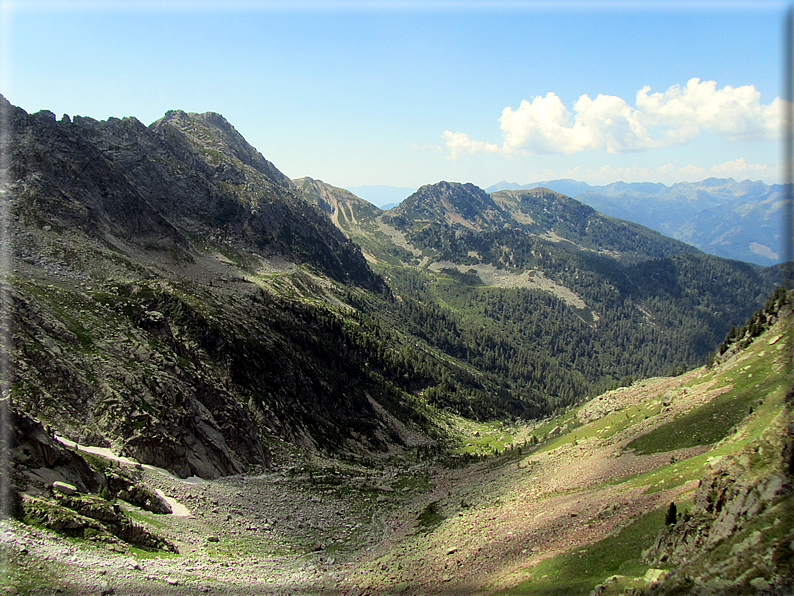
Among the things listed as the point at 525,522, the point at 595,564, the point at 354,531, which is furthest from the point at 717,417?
the point at 354,531

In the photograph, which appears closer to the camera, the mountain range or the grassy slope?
the grassy slope

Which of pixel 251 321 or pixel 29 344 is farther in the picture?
pixel 251 321

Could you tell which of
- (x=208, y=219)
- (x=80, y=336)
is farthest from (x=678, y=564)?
(x=208, y=219)

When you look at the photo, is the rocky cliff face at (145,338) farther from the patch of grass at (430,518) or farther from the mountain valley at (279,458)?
the patch of grass at (430,518)

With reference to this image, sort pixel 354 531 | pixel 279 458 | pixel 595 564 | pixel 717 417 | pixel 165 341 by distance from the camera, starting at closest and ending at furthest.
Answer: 1. pixel 595 564
2. pixel 717 417
3. pixel 354 531
4. pixel 279 458
5. pixel 165 341

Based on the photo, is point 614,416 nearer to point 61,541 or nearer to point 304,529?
point 304,529

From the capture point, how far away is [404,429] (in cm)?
10119

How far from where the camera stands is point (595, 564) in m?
23.2

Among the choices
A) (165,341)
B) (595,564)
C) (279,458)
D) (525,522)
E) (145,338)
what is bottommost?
(279,458)

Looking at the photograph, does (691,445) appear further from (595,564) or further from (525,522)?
(595,564)

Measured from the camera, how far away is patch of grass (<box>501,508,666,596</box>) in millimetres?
20969

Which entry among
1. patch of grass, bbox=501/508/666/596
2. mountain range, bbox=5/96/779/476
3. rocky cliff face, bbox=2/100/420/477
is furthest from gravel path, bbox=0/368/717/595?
mountain range, bbox=5/96/779/476

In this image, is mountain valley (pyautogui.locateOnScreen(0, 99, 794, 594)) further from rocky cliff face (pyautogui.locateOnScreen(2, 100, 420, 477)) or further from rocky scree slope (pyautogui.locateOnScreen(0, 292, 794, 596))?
rocky cliff face (pyautogui.locateOnScreen(2, 100, 420, 477))

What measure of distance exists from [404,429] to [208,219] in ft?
437
